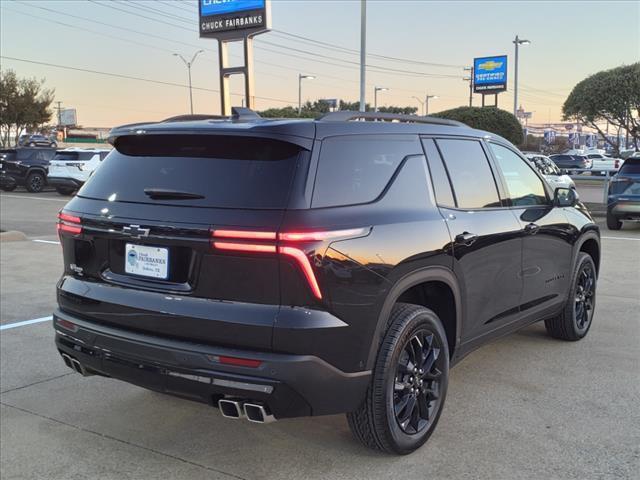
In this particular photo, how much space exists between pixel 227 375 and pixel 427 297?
1.40 metres

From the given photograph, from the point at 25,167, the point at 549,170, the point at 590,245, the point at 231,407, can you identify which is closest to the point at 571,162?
the point at 549,170

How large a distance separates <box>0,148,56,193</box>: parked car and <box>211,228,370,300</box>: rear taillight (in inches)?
976

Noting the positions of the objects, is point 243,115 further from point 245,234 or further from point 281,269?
point 281,269

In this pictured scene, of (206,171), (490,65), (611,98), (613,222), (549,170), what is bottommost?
(613,222)

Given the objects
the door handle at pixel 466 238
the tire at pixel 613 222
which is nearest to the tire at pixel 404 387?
the door handle at pixel 466 238

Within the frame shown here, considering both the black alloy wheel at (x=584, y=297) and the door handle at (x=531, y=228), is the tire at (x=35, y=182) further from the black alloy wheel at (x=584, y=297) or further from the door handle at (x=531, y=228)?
the door handle at (x=531, y=228)

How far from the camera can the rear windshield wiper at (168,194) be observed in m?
2.95

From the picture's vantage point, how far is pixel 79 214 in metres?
3.31

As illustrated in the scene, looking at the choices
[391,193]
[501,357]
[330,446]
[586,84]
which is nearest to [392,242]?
[391,193]

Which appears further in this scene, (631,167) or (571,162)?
(571,162)

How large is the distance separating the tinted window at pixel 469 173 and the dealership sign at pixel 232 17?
2438 cm

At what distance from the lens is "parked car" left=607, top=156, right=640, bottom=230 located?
41.9 feet

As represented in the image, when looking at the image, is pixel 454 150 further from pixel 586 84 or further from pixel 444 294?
pixel 586 84

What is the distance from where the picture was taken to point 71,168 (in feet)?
74.3
